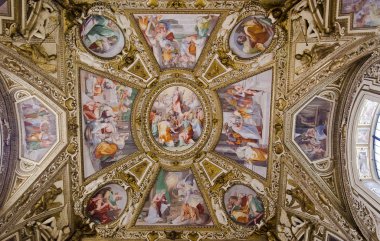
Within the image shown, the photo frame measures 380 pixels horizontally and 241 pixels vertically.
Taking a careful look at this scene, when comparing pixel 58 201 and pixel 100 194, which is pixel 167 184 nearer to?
pixel 100 194

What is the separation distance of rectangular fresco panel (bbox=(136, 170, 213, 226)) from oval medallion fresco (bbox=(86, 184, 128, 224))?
2.92ft

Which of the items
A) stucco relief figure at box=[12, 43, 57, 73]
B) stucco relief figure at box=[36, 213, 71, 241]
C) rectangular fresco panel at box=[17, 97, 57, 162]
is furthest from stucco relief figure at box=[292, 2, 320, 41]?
stucco relief figure at box=[36, 213, 71, 241]

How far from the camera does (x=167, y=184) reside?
16.8 metres

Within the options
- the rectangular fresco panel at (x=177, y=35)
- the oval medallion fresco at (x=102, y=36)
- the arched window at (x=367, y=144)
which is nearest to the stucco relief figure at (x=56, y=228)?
the oval medallion fresco at (x=102, y=36)

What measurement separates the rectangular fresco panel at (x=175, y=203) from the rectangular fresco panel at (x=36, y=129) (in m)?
4.11

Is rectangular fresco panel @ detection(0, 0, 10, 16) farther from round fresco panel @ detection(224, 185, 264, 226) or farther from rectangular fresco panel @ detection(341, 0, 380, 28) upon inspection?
round fresco panel @ detection(224, 185, 264, 226)

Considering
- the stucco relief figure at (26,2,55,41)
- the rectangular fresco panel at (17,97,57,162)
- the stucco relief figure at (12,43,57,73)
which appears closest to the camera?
the stucco relief figure at (26,2,55,41)

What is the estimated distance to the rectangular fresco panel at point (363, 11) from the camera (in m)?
12.0

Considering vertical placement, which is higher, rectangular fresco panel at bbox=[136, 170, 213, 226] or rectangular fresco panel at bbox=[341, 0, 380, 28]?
rectangular fresco panel at bbox=[341, 0, 380, 28]

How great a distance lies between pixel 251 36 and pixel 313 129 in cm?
368

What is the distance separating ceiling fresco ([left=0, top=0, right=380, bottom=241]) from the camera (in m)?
13.7

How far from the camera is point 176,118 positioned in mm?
16406

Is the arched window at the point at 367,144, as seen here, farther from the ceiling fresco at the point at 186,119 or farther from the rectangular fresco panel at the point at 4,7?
the rectangular fresco panel at the point at 4,7

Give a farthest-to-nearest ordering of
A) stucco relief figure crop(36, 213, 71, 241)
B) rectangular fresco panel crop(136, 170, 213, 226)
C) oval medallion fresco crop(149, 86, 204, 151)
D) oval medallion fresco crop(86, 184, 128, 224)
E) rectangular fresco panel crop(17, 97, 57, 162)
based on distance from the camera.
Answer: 1. rectangular fresco panel crop(136, 170, 213, 226)
2. oval medallion fresco crop(86, 184, 128, 224)
3. oval medallion fresco crop(149, 86, 204, 151)
4. stucco relief figure crop(36, 213, 71, 241)
5. rectangular fresco panel crop(17, 97, 57, 162)
